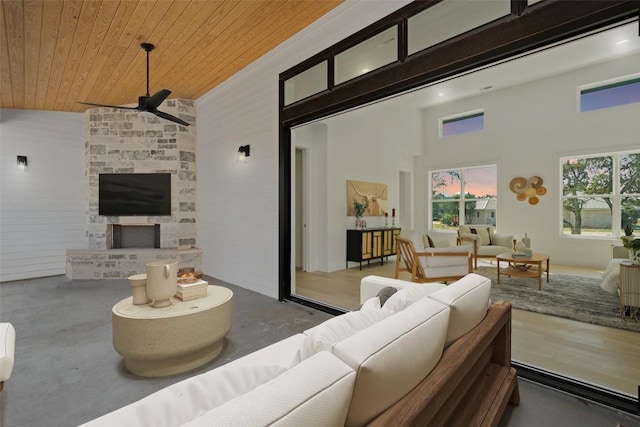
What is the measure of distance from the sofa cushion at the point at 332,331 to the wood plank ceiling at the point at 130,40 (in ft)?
9.94

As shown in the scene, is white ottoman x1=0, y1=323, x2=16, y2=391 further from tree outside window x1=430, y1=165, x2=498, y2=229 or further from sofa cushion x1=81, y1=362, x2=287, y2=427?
tree outside window x1=430, y1=165, x2=498, y2=229

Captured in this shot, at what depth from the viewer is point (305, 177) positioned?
605 centimetres

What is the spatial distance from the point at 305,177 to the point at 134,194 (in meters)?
3.17

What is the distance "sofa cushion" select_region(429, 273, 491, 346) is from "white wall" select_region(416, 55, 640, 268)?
6595mm

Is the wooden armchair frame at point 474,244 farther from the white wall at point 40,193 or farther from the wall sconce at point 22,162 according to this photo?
the wall sconce at point 22,162

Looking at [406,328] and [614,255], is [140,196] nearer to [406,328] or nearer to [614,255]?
[406,328]

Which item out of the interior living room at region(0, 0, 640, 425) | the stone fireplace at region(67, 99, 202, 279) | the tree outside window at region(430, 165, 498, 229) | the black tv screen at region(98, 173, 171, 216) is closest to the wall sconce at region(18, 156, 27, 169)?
the interior living room at region(0, 0, 640, 425)

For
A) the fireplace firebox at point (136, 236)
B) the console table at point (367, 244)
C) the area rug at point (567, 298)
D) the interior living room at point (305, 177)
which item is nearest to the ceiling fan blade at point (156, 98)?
the interior living room at point (305, 177)

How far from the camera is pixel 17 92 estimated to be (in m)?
4.91

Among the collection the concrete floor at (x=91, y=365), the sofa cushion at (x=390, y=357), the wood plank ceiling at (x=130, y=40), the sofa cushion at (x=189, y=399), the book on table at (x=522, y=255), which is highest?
the wood plank ceiling at (x=130, y=40)

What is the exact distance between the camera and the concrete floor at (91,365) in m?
1.82

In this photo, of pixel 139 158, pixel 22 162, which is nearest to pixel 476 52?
pixel 139 158

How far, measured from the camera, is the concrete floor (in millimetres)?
1824

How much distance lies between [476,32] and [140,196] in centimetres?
572
